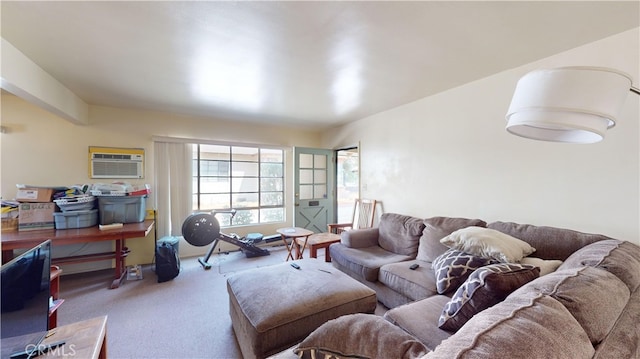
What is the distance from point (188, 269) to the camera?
3.66 m

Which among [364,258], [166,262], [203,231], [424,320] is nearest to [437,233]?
[364,258]

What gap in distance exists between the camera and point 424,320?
5.07 ft

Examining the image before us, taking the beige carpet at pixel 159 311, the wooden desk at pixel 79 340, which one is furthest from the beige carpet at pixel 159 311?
the wooden desk at pixel 79 340

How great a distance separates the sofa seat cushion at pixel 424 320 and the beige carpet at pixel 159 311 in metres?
0.99

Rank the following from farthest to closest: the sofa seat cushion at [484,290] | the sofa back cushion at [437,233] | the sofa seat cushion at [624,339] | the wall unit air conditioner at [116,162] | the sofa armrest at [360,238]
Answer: the wall unit air conditioner at [116,162], the sofa armrest at [360,238], the sofa back cushion at [437,233], the sofa seat cushion at [484,290], the sofa seat cushion at [624,339]

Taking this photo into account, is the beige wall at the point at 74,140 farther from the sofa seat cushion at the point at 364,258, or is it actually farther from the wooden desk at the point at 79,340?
the wooden desk at the point at 79,340

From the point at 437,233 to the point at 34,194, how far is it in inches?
182

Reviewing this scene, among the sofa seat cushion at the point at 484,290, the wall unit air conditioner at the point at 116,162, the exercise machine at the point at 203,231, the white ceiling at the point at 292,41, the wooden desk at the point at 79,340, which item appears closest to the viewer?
the wooden desk at the point at 79,340

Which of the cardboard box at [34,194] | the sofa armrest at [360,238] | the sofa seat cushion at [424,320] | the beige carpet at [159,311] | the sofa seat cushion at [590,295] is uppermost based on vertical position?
the cardboard box at [34,194]

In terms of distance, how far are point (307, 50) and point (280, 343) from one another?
6.99 ft

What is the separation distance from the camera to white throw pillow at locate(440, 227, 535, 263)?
1.87 m

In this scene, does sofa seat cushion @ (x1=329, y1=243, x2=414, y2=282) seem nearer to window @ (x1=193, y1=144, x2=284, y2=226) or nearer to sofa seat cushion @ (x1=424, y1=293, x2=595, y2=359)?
sofa seat cushion @ (x1=424, y1=293, x2=595, y2=359)

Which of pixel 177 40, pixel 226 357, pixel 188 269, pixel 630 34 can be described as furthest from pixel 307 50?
pixel 188 269

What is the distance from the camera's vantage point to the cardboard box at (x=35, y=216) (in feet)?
9.59
